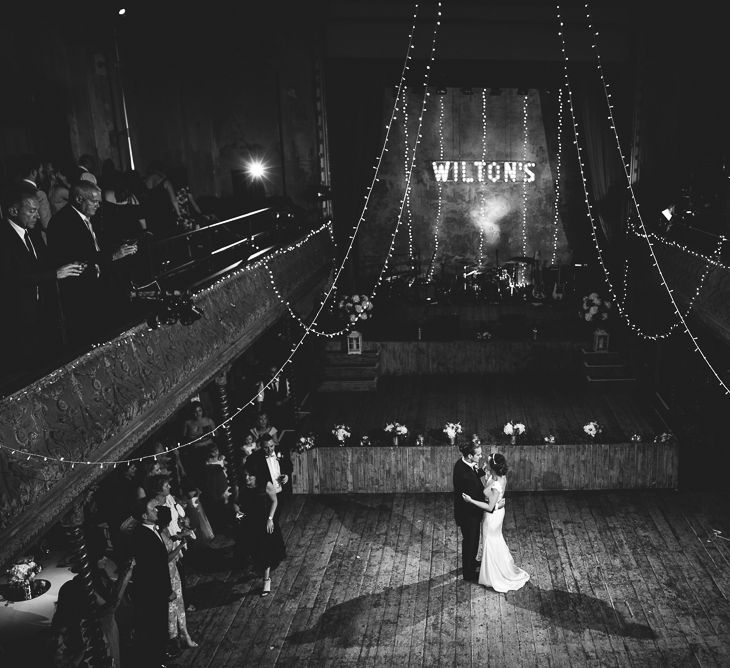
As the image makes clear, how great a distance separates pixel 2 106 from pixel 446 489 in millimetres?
8058

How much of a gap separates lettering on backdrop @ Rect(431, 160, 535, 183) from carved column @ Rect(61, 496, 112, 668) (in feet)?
40.9

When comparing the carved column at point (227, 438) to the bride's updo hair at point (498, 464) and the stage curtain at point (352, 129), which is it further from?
the stage curtain at point (352, 129)

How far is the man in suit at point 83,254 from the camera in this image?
17.6 ft

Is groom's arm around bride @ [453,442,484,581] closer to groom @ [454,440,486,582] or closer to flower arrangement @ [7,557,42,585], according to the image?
groom @ [454,440,486,582]

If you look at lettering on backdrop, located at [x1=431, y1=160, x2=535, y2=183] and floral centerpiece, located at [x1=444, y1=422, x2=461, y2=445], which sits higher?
lettering on backdrop, located at [x1=431, y1=160, x2=535, y2=183]

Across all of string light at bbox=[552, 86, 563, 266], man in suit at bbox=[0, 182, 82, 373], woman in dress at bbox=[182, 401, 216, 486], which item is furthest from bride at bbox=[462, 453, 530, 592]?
string light at bbox=[552, 86, 563, 266]

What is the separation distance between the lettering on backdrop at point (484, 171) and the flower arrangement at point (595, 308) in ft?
14.1

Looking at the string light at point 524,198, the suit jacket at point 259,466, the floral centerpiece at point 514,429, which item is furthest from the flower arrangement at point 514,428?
the string light at point 524,198

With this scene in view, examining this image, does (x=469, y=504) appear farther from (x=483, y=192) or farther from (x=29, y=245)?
(x=483, y=192)

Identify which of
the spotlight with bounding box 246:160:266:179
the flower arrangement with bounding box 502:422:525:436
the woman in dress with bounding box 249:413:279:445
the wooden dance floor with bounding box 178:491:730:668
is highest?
the spotlight with bounding box 246:160:266:179

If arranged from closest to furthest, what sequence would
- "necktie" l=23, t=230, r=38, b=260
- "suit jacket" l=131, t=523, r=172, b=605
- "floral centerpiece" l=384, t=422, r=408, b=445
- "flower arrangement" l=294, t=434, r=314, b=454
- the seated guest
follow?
"necktie" l=23, t=230, r=38, b=260
"suit jacket" l=131, t=523, r=172, b=605
the seated guest
"flower arrangement" l=294, t=434, r=314, b=454
"floral centerpiece" l=384, t=422, r=408, b=445

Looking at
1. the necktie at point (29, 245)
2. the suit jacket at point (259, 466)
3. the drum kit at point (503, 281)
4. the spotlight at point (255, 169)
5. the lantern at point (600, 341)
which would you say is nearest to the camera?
the necktie at point (29, 245)

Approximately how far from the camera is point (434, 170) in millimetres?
16250

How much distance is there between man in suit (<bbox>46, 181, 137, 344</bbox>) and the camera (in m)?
5.36
